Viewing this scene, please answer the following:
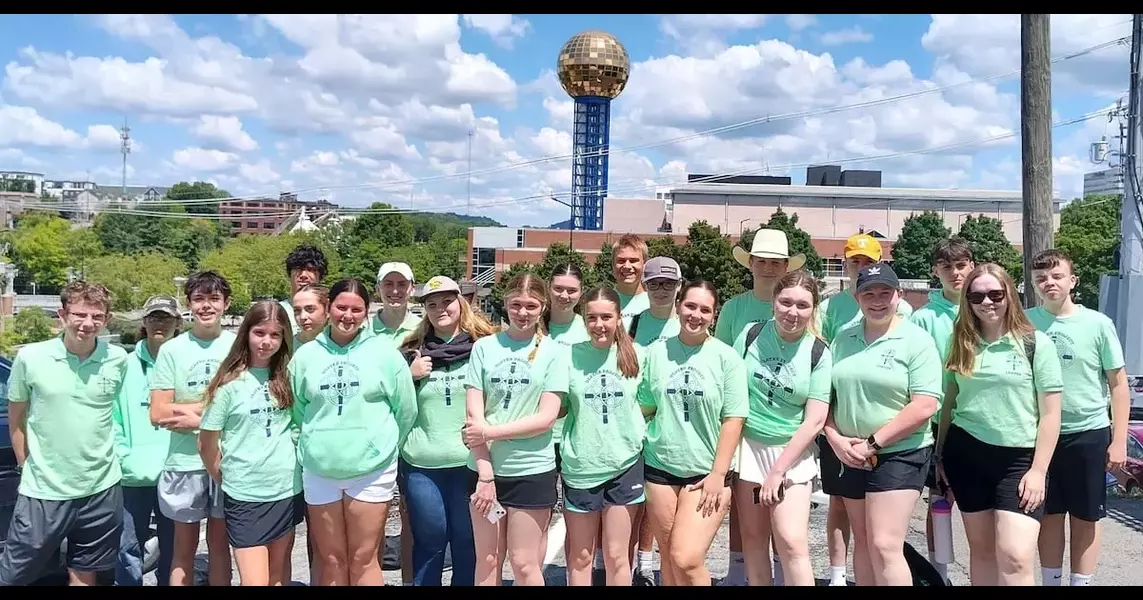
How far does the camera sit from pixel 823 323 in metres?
5.11

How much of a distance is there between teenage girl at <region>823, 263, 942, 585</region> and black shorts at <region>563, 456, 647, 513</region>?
3.14ft

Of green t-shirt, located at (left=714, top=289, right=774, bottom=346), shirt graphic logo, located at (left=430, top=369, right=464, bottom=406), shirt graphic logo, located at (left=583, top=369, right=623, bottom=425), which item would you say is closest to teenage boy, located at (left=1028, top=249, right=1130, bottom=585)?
green t-shirt, located at (left=714, top=289, right=774, bottom=346)

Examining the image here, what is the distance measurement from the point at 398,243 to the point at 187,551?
7034 cm

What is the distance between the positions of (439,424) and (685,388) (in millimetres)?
1289

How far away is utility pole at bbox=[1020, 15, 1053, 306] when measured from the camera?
25.1 feet

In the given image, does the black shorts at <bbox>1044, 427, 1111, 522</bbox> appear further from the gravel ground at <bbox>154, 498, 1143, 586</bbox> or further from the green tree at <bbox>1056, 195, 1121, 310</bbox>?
the green tree at <bbox>1056, 195, 1121, 310</bbox>

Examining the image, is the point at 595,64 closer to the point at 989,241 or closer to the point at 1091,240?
the point at 989,241

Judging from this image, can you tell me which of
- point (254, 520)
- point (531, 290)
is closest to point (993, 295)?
point (531, 290)

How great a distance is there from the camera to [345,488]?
411 cm

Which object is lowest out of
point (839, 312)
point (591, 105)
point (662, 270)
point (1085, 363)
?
point (1085, 363)

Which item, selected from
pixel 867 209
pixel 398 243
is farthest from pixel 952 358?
pixel 867 209

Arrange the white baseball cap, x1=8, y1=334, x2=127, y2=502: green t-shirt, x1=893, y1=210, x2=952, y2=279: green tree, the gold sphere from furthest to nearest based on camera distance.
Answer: the gold sphere → x1=893, y1=210, x2=952, y2=279: green tree → the white baseball cap → x1=8, y1=334, x2=127, y2=502: green t-shirt

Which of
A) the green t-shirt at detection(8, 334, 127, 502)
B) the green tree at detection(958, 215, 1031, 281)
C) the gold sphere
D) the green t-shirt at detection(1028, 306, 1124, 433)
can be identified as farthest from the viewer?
the gold sphere
